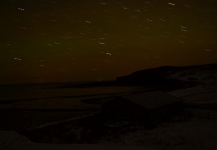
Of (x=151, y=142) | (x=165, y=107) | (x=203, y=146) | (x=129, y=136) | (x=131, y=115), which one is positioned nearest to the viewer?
(x=203, y=146)

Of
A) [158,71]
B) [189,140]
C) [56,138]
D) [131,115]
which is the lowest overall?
[158,71]

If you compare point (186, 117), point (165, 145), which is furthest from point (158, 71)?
point (165, 145)

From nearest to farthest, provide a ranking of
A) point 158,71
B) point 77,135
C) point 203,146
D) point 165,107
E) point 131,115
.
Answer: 1. point 203,146
2. point 77,135
3. point 131,115
4. point 165,107
5. point 158,71

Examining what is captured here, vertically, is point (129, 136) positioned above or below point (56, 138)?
above

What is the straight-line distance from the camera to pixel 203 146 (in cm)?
2420

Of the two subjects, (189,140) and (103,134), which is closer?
(189,140)

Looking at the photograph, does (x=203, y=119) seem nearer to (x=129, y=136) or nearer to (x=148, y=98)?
(x=148, y=98)

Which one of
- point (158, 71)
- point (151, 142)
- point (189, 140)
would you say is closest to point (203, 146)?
point (189, 140)

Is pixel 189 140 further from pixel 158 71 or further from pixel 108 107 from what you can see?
pixel 158 71

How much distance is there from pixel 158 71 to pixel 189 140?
164084mm

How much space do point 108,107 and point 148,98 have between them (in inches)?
215

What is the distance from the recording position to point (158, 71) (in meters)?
188

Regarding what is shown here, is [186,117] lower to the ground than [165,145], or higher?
lower

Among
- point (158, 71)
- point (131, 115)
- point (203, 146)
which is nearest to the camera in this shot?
point (203, 146)
